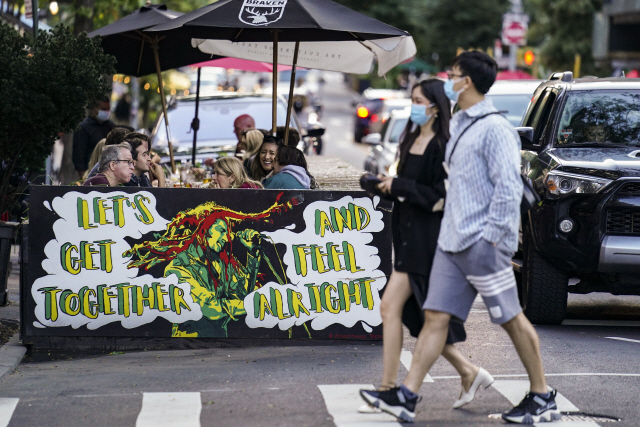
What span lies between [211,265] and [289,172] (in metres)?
1.13

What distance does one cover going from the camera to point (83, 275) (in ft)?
24.2

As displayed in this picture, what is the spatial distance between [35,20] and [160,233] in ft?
10.8

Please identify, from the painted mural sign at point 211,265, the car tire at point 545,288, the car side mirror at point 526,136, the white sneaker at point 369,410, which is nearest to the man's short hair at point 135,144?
the painted mural sign at point 211,265

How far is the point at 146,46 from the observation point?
37.4 feet

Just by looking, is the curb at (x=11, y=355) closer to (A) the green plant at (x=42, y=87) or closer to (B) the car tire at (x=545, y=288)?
(A) the green plant at (x=42, y=87)

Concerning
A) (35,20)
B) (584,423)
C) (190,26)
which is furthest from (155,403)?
(35,20)

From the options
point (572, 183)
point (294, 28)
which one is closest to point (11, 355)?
point (294, 28)

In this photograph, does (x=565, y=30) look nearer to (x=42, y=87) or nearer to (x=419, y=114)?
(x=42, y=87)

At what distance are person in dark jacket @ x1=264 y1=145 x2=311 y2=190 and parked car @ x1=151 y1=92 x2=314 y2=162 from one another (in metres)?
4.79

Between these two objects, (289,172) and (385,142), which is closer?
(289,172)

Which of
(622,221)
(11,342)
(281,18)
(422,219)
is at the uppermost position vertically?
(281,18)

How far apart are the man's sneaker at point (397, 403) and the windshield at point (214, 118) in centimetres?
851

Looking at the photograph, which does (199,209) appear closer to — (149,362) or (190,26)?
(149,362)

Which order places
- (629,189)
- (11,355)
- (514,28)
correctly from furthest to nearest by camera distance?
(514,28) < (629,189) < (11,355)
